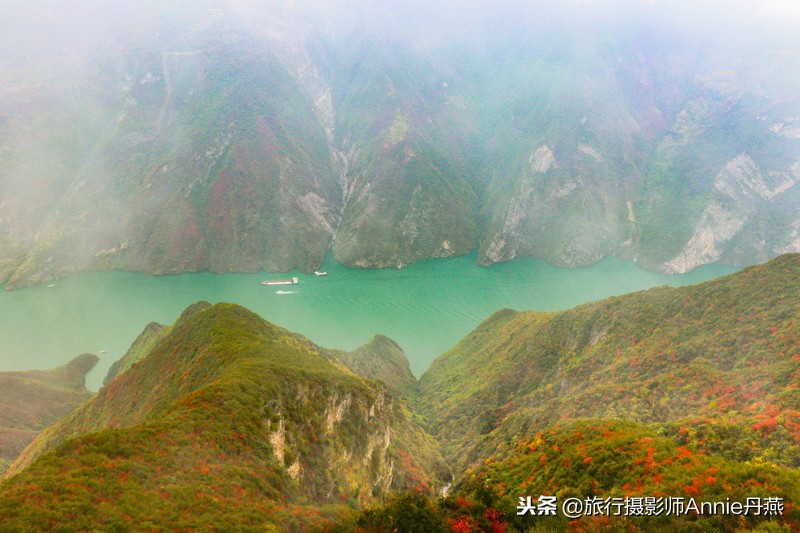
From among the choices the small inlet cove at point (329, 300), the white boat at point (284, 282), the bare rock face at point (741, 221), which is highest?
the bare rock face at point (741, 221)

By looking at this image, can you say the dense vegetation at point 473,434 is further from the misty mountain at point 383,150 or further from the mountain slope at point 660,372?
the misty mountain at point 383,150

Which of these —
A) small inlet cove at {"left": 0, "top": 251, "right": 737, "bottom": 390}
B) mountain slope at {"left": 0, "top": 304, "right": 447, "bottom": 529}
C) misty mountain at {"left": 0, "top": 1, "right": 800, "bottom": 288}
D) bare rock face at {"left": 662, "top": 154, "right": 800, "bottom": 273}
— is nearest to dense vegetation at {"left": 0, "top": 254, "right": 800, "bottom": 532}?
mountain slope at {"left": 0, "top": 304, "right": 447, "bottom": 529}

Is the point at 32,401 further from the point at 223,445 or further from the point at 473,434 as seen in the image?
the point at 473,434

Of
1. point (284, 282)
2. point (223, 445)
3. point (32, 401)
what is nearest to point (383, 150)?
point (284, 282)

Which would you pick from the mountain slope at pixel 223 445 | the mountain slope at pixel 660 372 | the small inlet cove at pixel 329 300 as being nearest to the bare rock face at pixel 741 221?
the small inlet cove at pixel 329 300

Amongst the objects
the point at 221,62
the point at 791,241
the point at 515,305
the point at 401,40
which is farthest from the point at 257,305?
the point at 401,40

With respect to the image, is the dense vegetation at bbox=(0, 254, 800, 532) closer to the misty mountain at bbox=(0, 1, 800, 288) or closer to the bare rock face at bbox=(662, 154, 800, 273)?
the misty mountain at bbox=(0, 1, 800, 288)
